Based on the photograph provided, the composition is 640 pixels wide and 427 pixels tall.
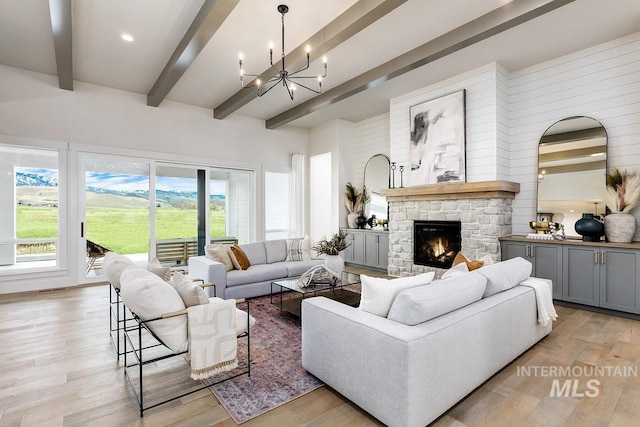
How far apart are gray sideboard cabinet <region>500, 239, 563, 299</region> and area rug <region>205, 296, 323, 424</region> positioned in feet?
10.9

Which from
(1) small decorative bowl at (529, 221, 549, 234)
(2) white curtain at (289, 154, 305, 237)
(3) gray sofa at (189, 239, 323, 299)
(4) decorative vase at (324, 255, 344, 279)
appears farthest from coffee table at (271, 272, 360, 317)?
(2) white curtain at (289, 154, 305, 237)

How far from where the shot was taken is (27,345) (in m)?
3.00

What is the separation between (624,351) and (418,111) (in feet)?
13.8

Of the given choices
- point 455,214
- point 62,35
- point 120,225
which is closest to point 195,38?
point 62,35

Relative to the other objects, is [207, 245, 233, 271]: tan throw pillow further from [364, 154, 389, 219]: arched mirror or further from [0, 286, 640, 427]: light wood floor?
[364, 154, 389, 219]: arched mirror

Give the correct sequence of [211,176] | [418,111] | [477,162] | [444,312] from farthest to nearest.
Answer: [211,176] → [418,111] → [477,162] → [444,312]

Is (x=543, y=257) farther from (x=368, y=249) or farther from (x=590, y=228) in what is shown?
(x=368, y=249)

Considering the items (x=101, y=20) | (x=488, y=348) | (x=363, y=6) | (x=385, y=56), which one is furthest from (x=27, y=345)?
(x=385, y=56)

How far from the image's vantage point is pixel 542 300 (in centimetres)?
279

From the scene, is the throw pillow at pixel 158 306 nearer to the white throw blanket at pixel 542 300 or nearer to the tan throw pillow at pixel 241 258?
the tan throw pillow at pixel 241 258

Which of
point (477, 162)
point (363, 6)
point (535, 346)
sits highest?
point (363, 6)

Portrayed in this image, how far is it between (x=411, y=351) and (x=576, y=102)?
185 inches

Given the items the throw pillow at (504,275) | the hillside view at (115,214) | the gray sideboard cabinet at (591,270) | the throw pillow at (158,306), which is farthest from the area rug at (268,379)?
the hillside view at (115,214)

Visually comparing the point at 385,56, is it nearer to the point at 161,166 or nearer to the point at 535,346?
the point at 535,346
